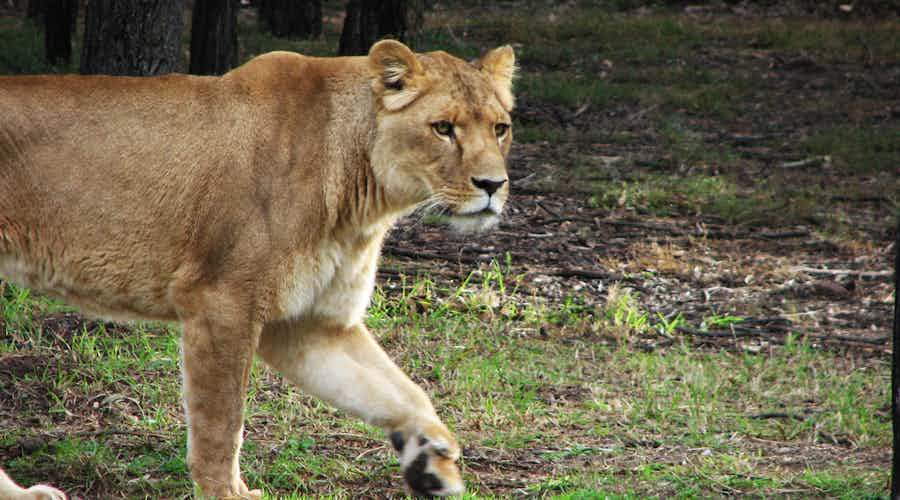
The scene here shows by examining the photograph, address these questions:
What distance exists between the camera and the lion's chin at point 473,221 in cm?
421

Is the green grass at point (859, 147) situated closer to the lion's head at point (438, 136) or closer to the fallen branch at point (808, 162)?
the fallen branch at point (808, 162)

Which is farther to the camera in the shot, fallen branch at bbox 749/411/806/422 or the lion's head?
fallen branch at bbox 749/411/806/422

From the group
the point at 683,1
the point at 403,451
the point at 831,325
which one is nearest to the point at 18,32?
the point at 683,1

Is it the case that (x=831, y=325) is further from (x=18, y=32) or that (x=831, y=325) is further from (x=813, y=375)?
(x=18, y=32)

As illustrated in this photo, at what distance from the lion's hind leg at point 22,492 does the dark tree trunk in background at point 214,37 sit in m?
5.89

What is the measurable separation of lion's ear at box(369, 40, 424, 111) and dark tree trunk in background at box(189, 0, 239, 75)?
557cm

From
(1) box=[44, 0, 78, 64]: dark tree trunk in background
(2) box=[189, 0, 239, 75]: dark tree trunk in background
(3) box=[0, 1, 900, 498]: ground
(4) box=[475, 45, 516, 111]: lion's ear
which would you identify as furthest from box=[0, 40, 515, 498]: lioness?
(1) box=[44, 0, 78, 64]: dark tree trunk in background

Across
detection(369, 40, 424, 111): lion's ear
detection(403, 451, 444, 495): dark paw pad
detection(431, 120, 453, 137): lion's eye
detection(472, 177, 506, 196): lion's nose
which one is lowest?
detection(403, 451, 444, 495): dark paw pad

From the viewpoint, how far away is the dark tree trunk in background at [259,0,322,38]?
51.8 ft

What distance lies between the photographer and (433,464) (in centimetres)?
425

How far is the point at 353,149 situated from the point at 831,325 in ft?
11.5

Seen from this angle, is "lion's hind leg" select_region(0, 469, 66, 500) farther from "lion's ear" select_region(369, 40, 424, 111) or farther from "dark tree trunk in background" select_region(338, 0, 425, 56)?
"dark tree trunk in background" select_region(338, 0, 425, 56)

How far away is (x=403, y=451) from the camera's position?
14.2ft

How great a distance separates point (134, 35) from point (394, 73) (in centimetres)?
309
